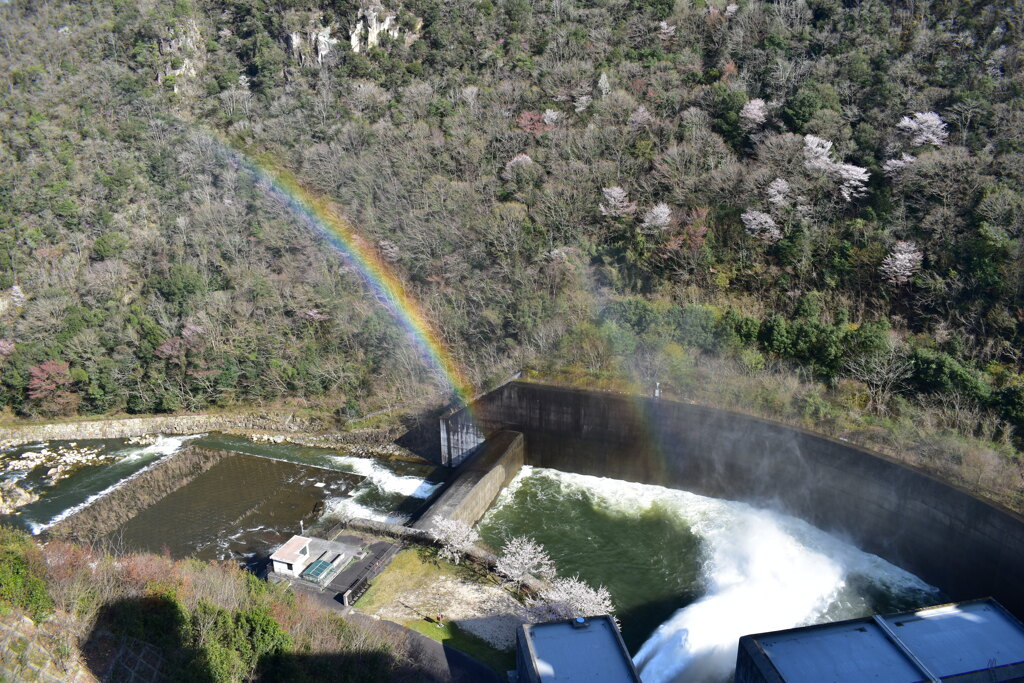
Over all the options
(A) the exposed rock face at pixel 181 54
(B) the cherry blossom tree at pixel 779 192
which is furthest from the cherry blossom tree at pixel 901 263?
(A) the exposed rock face at pixel 181 54

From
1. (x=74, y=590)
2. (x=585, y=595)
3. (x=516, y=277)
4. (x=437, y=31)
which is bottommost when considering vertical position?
(x=585, y=595)

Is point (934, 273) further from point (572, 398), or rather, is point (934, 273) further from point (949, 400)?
point (572, 398)

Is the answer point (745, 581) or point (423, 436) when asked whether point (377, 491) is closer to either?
point (423, 436)

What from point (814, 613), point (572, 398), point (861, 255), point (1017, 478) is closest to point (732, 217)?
point (861, 255)

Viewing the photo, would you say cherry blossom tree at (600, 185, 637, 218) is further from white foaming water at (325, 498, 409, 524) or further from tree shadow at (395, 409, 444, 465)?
white foaming water at (325, 498, 409, 524)

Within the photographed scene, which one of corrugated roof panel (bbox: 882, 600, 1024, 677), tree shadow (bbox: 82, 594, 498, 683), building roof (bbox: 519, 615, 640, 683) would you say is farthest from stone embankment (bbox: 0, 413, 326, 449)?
corrugated roof panel (bbox: 882, 600, 1024, 677)

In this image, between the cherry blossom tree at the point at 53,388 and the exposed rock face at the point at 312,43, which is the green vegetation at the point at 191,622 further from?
the exposed rock face at the point at 312,43

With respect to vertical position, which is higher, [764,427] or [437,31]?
[437,31]
